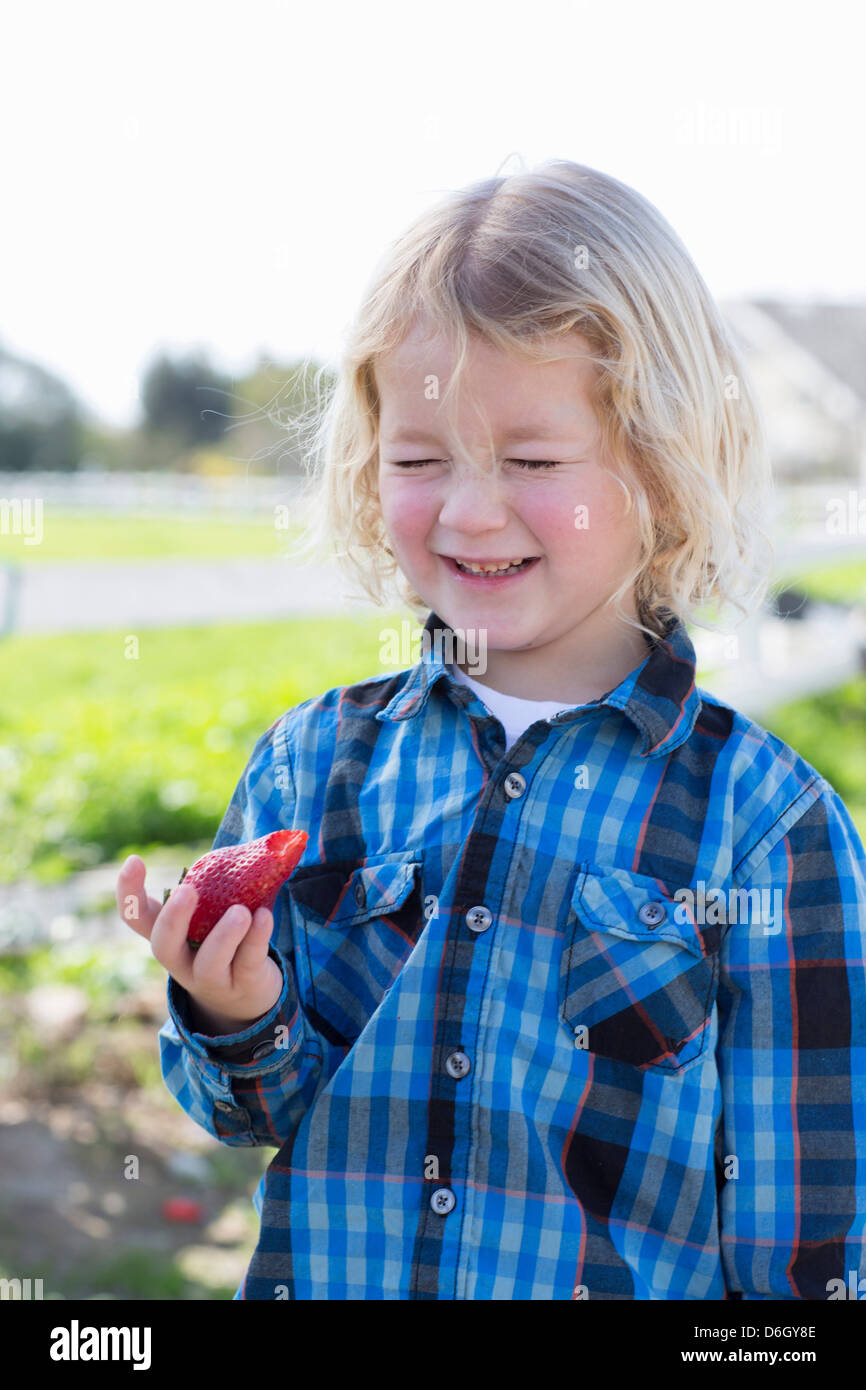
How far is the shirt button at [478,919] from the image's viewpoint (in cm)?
141

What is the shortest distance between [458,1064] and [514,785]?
12.7 inches

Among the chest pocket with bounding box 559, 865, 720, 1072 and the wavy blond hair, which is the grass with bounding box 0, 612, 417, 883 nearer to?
the wavy blond hair

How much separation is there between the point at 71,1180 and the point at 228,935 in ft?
6.15

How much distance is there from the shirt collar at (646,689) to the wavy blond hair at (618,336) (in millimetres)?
52

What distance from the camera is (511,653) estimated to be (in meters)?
1.59

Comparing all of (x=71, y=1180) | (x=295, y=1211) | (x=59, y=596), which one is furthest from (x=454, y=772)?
(x=59, y=596)

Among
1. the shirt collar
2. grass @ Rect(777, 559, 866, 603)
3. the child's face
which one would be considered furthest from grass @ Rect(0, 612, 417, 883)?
grass @ Rect(777, 559, 866, 603)

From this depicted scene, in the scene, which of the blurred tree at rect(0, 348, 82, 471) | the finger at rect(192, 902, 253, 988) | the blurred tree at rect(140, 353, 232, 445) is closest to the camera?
the finger at rect(192, 902, 253, 988)

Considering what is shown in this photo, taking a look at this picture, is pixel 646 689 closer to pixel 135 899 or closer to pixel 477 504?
pixel 477 504

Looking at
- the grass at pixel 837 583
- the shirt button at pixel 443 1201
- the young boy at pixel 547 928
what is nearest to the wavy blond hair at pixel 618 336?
the young boy at pixel 547 928

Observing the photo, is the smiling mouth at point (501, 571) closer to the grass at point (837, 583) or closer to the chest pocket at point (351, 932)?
the chest pocket at point (351, 932)

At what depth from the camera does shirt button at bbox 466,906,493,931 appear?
141 cm

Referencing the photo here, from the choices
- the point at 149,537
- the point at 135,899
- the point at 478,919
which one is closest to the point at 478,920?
the point at 478,919
